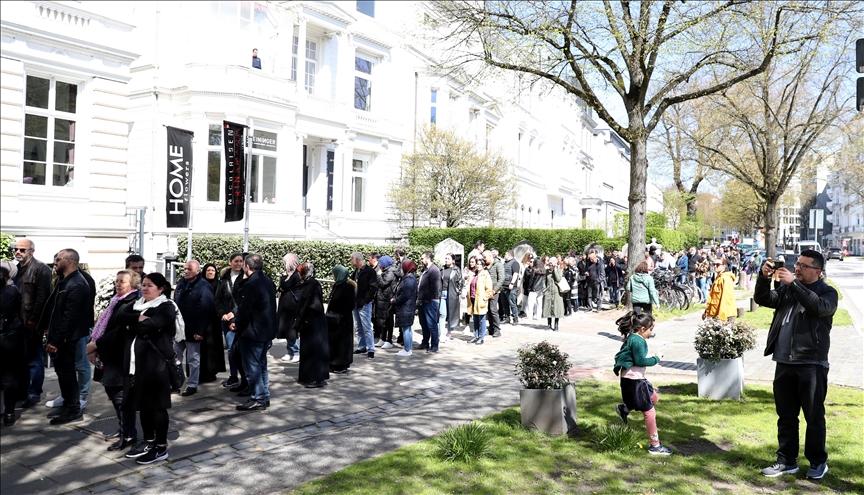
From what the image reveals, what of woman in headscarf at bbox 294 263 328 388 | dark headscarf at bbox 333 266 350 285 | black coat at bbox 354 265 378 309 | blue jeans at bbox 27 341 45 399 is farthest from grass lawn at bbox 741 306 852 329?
blue jeans at bbox 27 341 45 399

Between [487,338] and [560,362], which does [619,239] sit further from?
[560,362]

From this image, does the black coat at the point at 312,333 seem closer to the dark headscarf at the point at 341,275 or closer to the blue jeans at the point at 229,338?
the dark headscarf at the point at 341,275

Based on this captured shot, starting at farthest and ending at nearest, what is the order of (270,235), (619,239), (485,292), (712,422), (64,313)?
(619,239), (270,235), (485,292), (712,422), (64,313)

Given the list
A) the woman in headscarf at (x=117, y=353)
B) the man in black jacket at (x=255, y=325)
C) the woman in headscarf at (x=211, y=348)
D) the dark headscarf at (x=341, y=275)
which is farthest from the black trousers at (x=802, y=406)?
the woman in headscarf at (x=211, y=348)

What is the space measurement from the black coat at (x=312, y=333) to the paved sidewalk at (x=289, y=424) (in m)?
0.28

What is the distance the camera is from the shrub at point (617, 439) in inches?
250

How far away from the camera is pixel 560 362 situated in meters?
6.97

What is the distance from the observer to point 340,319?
383 inches

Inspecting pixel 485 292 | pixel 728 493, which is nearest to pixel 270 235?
pixel 485 292

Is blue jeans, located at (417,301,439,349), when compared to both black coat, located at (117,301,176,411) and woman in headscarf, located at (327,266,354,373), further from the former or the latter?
black coat, located at (117,301,176,411)

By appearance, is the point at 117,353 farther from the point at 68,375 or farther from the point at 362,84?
the point at 362,84

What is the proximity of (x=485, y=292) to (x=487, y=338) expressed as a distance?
1.36 metres

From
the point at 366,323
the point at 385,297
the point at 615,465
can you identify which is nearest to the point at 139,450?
the point at 615,465

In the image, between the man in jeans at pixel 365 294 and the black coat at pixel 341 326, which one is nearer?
the black coat at pixel 341 326
